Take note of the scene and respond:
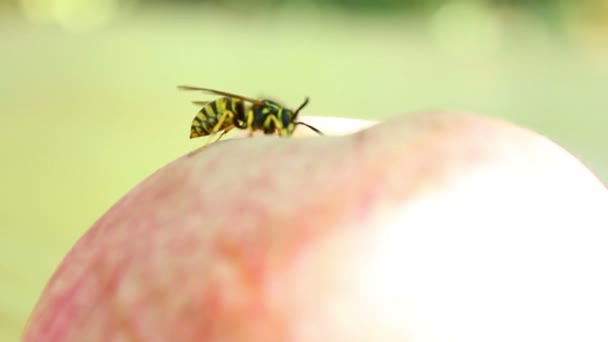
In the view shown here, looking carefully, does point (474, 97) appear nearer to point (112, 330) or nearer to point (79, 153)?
point (79, 153)

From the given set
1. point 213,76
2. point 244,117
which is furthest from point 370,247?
point 213,76

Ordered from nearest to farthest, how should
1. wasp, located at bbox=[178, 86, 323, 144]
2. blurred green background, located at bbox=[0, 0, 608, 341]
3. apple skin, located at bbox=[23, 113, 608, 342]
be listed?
apple skin, located at bbox=[23, 113, 608, 342] < wasp, located at bbox=[178, 86, 323, 144] < blurred green background, located at bbox=[0, 0, 608, 341]

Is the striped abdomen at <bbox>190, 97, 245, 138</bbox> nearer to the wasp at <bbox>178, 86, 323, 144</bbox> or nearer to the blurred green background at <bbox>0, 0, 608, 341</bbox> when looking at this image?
the wasp at <bbox>178, 86, 323, 144</bbox>

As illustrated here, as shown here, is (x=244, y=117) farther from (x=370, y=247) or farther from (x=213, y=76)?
(x=213, y=76)

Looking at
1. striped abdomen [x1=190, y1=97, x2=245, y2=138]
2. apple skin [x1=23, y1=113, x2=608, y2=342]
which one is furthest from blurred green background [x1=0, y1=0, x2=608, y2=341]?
apple skin [x1=23, y1=113, x2=608, y2=342]

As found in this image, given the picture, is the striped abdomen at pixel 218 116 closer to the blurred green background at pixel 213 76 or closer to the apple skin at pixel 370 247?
the apple skin at pixel 370 247

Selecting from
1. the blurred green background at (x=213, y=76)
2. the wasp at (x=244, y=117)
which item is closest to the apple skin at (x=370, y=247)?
the wasp at (x=244, y=117)
